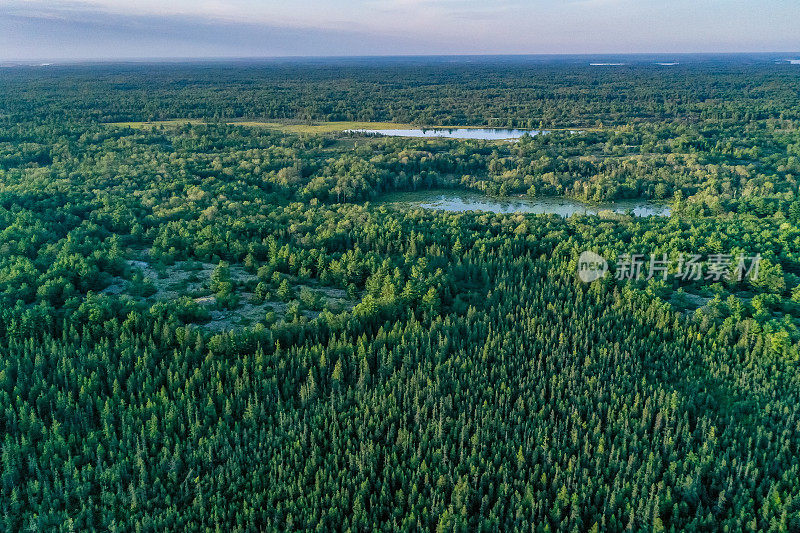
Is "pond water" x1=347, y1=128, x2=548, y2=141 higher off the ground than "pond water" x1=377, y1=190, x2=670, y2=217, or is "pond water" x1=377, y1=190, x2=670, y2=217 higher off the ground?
"pond water" x1=347, y1=128, x2=548, y2=141

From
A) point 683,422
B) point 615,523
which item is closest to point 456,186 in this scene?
point 683,422

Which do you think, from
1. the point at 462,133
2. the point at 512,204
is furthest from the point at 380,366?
the point at 462,133

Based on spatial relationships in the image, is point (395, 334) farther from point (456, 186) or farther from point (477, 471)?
point (456, 186)

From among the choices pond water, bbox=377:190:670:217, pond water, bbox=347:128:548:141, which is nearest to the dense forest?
pond water, bbox=377:190:670:217

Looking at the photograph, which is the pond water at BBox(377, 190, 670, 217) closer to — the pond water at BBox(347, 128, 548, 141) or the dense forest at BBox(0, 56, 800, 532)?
the dense forest at BBox(0, 56, 800, 532)

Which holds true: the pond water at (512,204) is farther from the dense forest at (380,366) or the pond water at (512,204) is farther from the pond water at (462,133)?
the pond water at (462,133)

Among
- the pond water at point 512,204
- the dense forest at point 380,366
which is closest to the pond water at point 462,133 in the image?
the pond water at point 512,204
